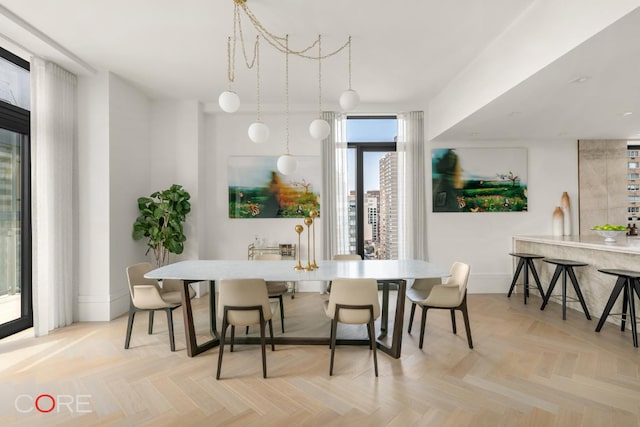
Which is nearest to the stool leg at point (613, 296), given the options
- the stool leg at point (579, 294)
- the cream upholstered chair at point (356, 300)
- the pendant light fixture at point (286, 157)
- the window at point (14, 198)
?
the stool leg at point (579, 294)

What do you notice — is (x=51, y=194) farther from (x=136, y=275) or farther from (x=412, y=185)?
(x=412, y=185)

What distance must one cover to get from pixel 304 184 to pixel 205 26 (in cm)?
284

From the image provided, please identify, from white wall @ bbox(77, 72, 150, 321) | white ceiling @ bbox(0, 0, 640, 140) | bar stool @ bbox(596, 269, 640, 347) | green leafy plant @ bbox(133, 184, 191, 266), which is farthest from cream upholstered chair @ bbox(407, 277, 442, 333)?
white wall @ bbox(77, 72, 150, 321)

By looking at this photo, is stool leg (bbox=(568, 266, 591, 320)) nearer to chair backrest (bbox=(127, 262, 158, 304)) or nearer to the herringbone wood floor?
the herringbone wood floor

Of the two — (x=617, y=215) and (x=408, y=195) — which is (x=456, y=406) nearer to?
(x=408, y=195)

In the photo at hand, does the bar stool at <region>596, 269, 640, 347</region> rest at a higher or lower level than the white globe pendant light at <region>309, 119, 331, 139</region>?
lower

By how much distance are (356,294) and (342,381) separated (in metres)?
0.68

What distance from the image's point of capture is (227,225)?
18.5ft

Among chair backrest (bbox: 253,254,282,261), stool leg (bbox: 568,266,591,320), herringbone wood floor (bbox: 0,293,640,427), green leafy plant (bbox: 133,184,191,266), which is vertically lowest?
herringbone wood floor (bbox: 0,293,640,427)

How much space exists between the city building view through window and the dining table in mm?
2136

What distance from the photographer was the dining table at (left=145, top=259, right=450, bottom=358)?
9.61 feet

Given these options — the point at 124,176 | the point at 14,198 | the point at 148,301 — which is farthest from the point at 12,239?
the point at 148,301

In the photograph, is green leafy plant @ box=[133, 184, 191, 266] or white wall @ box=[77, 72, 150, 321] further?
green leafy plant @ box=[133, 184, 191, 266]

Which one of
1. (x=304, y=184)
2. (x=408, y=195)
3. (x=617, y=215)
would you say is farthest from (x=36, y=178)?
(x=617, y=215)
